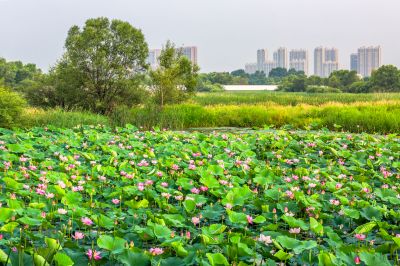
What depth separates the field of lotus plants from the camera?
103 inches

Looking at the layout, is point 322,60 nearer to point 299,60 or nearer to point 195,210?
point 299,60

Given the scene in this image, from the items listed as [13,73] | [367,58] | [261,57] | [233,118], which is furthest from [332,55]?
[233,118]

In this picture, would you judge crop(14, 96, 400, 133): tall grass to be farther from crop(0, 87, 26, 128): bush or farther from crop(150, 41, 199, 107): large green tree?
crop(150, 41, 199, 107): large green tree

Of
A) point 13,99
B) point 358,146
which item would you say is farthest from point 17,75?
point 358,146

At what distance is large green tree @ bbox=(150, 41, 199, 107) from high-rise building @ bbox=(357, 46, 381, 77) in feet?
354

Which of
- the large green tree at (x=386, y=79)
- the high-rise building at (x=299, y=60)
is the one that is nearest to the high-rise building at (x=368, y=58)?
the high-rise building at (x=299, y=60)

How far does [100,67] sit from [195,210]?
17589 millimetres

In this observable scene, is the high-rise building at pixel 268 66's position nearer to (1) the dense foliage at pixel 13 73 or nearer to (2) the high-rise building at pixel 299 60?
(2) the high-rise building at pixel 299 60

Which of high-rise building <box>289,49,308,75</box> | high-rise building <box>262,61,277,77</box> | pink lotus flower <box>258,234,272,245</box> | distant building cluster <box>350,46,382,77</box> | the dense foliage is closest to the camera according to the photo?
pink lotus flower <box>258,234,272,245</box>

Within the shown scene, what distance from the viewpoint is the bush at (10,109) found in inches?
472

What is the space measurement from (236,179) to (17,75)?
59.2 m

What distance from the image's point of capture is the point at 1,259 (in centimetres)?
240

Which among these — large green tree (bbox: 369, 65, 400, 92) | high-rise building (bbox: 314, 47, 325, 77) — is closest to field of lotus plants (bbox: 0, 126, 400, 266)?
large green tree (bbox: 369, 65, 400, 92)

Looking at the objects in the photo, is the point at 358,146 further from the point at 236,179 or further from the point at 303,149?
the point at 236,179
